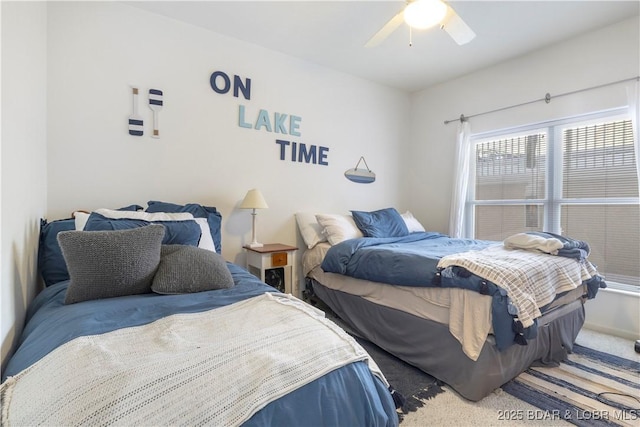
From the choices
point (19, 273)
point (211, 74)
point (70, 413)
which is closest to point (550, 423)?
point (70, 413)

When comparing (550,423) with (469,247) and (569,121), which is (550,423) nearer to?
(469,247)

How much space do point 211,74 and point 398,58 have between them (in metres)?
1.91

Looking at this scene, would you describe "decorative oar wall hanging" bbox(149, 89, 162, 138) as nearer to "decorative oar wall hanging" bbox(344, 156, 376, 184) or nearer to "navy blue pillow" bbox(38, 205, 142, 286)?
"navy blue pillow" bbox(38, 205, 142, 286)

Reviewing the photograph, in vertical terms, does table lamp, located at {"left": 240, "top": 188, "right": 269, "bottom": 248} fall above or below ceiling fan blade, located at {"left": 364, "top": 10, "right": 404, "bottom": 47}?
below

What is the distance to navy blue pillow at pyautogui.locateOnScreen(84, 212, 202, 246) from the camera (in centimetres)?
166

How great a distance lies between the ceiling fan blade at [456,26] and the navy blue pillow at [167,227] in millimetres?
2048

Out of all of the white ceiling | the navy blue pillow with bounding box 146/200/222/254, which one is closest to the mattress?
the navy blue pillow with bounding box 146/200/222/254

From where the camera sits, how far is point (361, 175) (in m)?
3.73

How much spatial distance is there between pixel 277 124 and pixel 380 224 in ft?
4.79

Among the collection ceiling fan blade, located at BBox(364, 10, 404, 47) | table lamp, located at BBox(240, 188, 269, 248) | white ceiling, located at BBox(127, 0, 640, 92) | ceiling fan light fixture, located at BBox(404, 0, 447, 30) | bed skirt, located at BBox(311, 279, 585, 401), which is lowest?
bed skirt, located at BBox(311, 279, 585, 401)

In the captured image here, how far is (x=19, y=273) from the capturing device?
1365 millimetres

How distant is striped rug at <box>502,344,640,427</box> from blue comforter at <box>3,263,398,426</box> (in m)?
1.29

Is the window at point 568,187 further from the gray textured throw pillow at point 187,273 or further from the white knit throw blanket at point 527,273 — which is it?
the gray textured throw pillow at point 187,273

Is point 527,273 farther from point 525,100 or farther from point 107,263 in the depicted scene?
point 525,100
